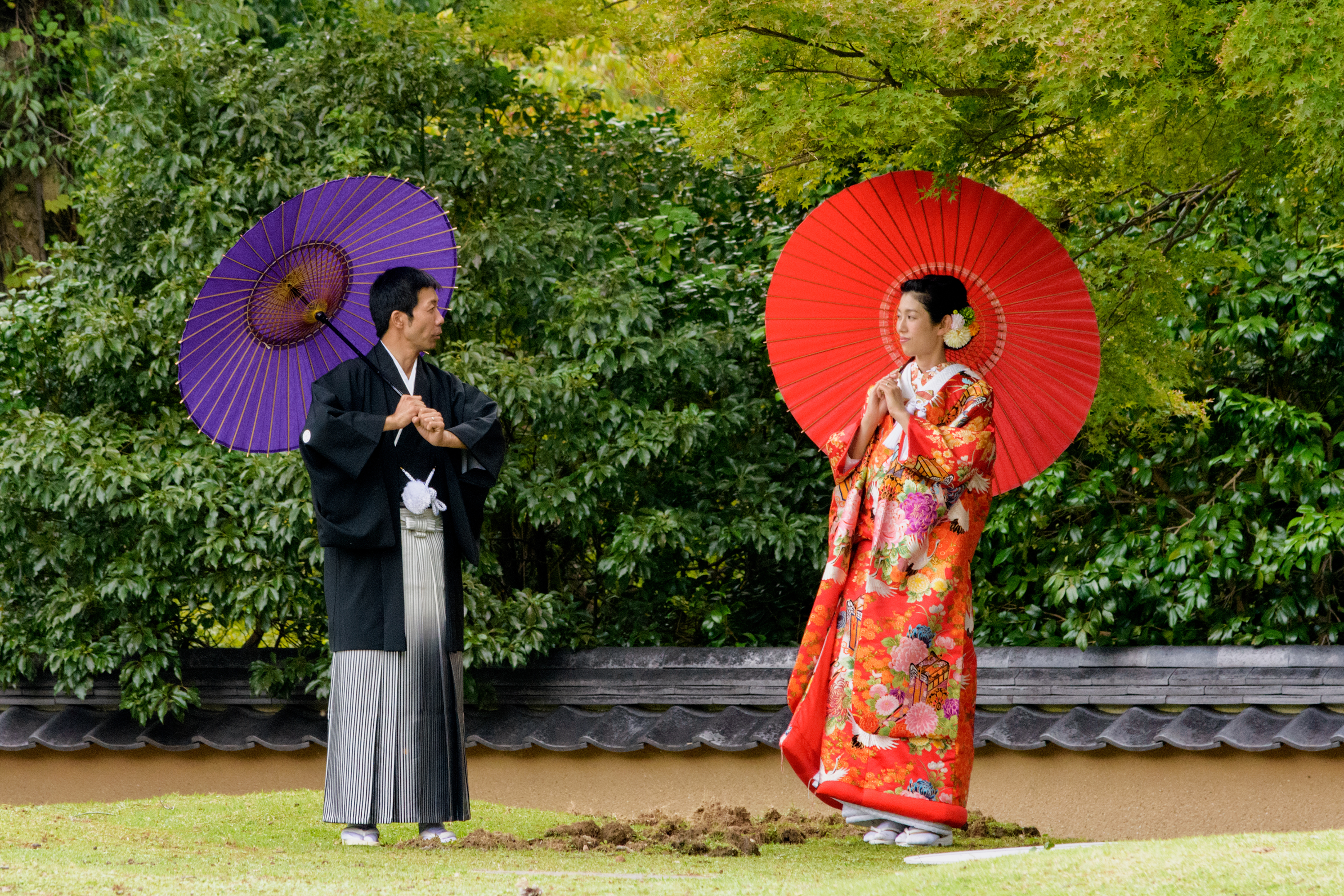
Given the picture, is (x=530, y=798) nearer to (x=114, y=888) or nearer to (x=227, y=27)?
(x=114, y=888)

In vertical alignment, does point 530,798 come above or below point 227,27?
below

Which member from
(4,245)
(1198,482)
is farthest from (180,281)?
(1198,482)

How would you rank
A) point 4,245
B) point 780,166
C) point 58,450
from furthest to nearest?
point 4,245 < point 58,450 < point 780,166

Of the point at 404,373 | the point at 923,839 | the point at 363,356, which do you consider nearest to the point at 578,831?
the point at 923,839

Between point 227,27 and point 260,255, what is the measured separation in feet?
14.3

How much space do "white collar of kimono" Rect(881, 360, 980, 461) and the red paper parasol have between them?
0.10 metres

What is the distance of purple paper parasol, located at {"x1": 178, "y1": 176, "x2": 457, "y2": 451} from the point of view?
4.74 metres

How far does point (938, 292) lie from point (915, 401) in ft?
1.31

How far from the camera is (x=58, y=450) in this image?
607 cm

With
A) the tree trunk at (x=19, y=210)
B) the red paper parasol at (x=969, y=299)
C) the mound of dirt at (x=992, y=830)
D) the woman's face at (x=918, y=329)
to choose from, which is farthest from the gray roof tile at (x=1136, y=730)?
the tree trunk at (x=19, y=210)

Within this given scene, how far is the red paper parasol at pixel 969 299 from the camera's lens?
4.71 meters

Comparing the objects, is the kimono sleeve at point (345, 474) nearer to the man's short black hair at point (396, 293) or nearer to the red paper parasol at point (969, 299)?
the man's short black hair at point (396, 293)

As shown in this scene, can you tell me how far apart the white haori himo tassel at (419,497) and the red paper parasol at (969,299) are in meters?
1.37

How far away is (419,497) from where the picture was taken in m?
4.65
